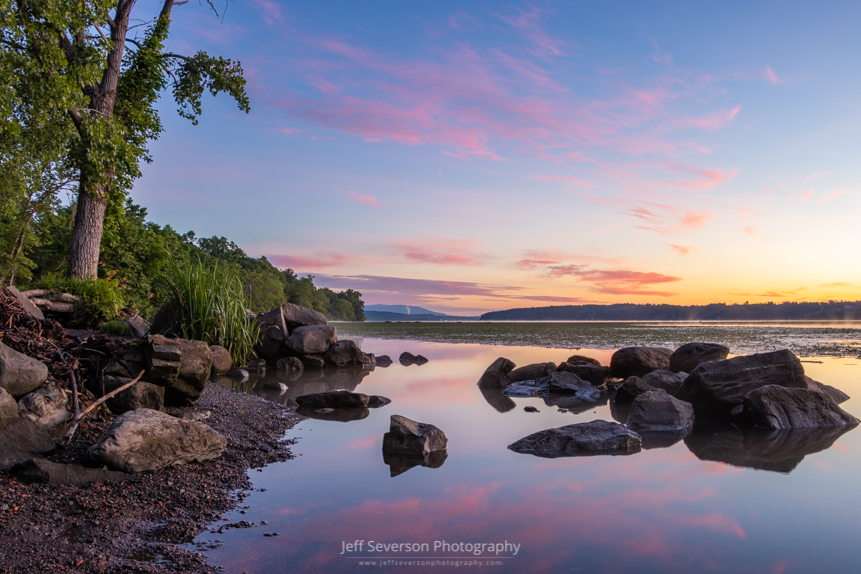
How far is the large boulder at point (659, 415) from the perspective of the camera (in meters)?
9.02

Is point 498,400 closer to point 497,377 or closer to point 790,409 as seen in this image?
point 497,377

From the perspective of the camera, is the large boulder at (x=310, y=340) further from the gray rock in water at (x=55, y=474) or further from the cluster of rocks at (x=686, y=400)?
the gray rock in water at (x=55, y=474)

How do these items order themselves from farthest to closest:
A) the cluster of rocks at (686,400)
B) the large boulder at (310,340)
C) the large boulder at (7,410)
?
the large boulder at (310,340) → the cluster of rocks at (686,400) → the large boulder at (7,410)

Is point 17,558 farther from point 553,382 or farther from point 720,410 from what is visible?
point 553,382

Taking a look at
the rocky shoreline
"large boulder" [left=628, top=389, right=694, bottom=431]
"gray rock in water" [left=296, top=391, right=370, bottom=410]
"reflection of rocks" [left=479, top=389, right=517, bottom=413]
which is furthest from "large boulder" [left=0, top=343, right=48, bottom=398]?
"large boulder" [left=628, top=389, right=694, bottom=431]

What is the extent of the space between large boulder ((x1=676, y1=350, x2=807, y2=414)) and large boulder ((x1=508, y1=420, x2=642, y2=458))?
3268mm

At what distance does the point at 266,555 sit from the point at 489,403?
7941 mm

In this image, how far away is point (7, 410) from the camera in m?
5.13

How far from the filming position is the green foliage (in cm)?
1130

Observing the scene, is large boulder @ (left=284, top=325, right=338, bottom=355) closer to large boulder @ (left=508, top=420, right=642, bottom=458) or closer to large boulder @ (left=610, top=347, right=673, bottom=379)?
large boulder @ (left=610, top=347, right=673, bottom=379)

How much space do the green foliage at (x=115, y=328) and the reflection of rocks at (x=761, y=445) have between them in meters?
11.7

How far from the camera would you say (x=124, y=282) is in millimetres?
23375

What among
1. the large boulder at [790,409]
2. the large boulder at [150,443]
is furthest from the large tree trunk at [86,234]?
the large boulder at [790,409]

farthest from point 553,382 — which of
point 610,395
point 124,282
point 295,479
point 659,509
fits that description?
point 124,282
